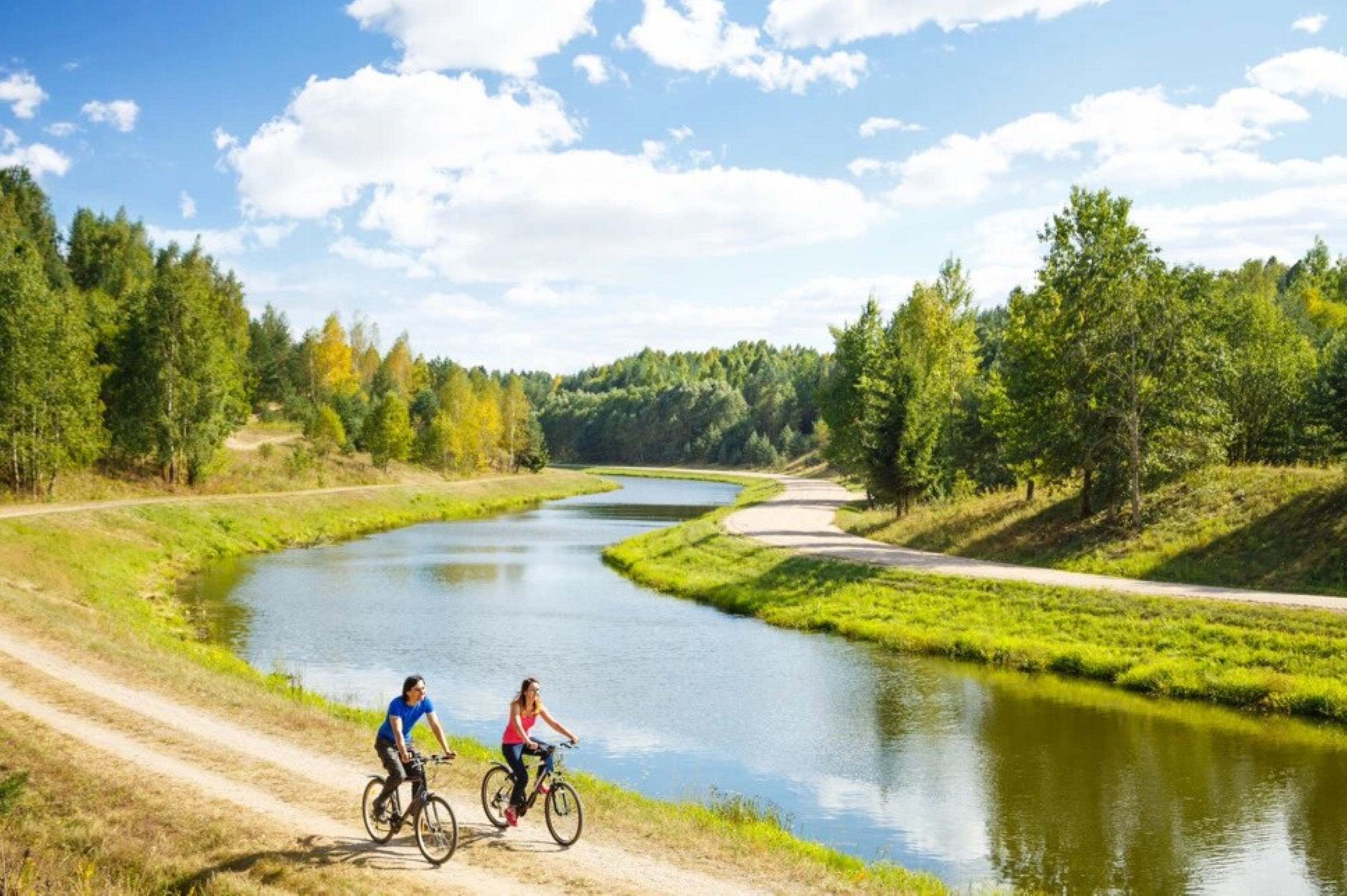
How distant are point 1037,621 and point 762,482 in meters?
93.0

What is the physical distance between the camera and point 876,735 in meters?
23.8

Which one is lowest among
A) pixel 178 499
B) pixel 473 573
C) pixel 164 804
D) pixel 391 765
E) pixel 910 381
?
pixel 473 573

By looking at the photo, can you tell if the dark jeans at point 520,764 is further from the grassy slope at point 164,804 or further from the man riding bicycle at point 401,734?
the grassy slope at point 164,804

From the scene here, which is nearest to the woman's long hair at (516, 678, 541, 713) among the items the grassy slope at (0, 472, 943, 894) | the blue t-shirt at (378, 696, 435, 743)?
the blue t-shirt at (378, 696, 435, 743)

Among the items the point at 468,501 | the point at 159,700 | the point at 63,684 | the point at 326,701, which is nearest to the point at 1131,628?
the point at 326,701

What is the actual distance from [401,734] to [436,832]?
1.41 metres

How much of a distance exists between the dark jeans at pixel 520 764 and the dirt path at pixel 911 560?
24874mm

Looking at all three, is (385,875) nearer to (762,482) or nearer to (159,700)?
(159,700)

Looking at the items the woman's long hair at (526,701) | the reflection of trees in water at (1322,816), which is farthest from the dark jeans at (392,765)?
the reflection of trees in water at (1322,816)

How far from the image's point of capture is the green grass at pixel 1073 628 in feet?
85.8

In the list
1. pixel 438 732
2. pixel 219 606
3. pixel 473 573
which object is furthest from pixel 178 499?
pixel 438 732

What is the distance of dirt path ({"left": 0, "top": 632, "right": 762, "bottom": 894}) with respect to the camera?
1338cm

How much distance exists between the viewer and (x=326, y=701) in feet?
80.3

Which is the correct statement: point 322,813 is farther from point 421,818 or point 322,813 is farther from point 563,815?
point 563,815
